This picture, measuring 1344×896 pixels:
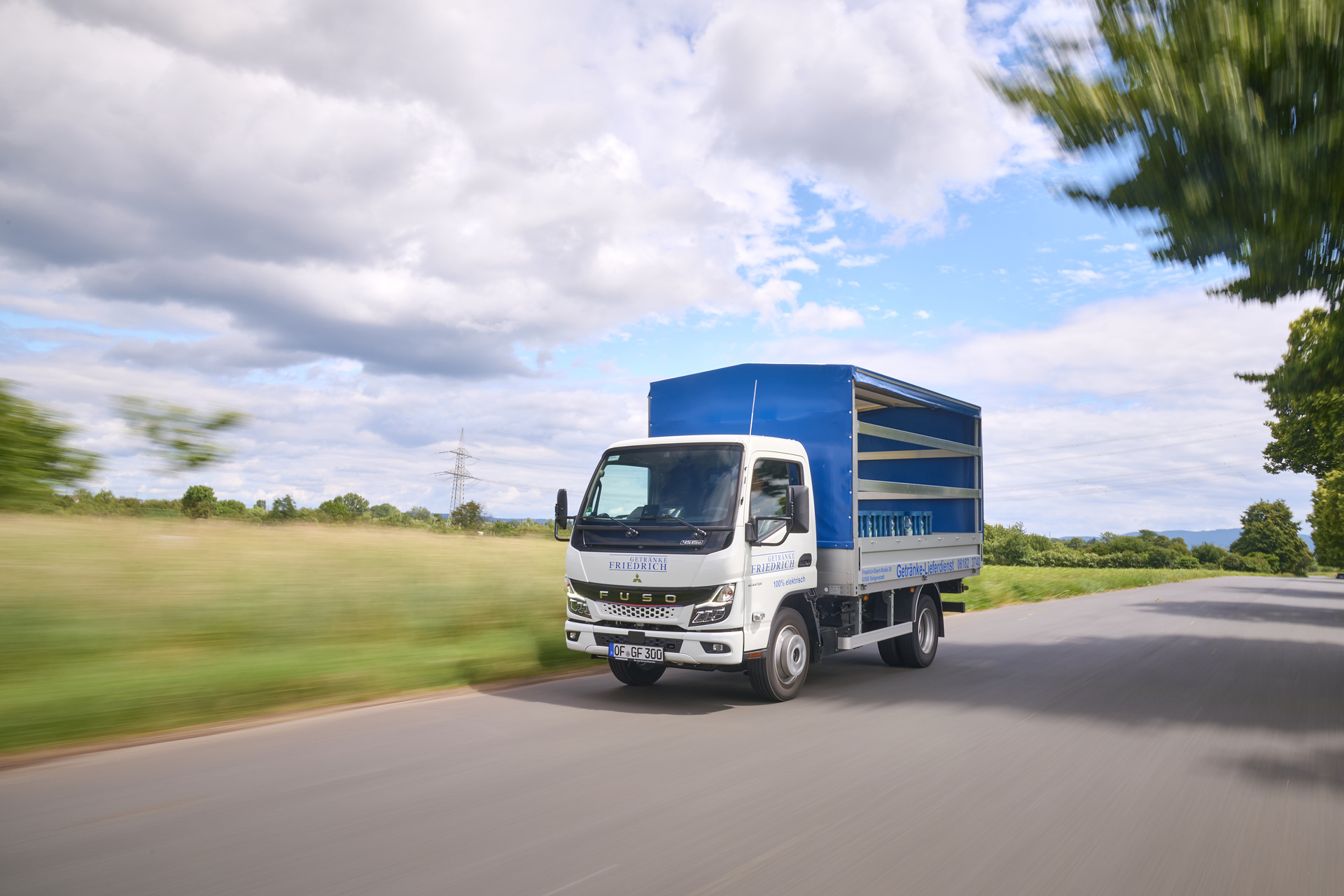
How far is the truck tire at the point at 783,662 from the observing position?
762 cm

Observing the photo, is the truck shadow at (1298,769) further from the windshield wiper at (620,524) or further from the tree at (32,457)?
the tree at (32,457)

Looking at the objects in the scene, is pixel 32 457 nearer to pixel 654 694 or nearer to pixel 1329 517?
pixel 654 694

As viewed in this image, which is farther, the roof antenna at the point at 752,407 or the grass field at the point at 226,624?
the roof antenna at the point at 752,407

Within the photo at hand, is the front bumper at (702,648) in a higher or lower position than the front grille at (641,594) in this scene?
lower

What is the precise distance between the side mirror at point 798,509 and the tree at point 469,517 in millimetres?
13298

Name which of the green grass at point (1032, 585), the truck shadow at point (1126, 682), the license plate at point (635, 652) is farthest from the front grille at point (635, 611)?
the green grass at point (1032, 585)

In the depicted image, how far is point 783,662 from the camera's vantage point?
7.83 metres

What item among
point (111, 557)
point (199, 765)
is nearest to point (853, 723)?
point (199, 765)

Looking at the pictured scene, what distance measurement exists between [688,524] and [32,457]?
30.5ft

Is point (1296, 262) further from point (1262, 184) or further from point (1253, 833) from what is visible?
point (1253, 833)

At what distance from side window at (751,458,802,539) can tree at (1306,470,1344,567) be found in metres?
40.4

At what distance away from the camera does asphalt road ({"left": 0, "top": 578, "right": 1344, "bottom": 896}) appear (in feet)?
12.2

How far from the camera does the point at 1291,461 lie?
41.4m

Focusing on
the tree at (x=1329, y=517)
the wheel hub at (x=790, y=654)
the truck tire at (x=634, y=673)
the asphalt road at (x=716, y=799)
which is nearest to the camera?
the asphalt road at (x=716, y=799)
